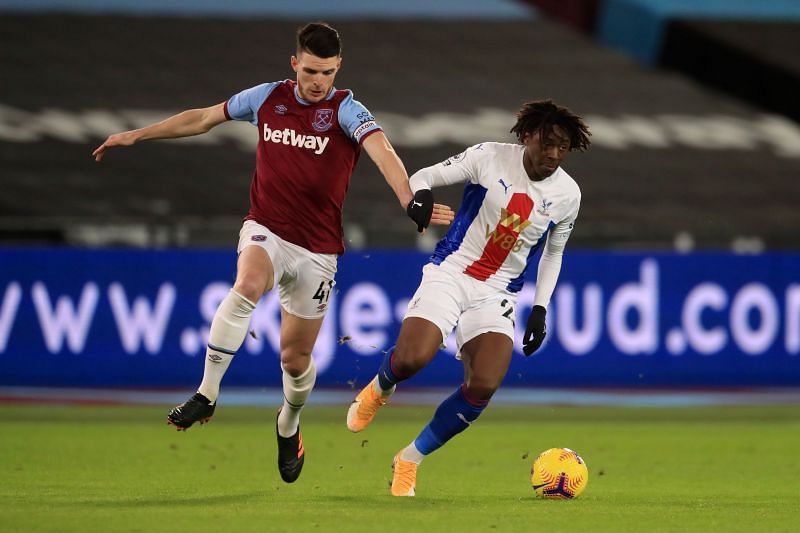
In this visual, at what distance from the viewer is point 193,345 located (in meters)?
17.7

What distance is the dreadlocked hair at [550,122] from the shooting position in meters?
9.27

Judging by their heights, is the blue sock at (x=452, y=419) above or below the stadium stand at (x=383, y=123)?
below

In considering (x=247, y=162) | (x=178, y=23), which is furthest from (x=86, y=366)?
(x=178, y=23)

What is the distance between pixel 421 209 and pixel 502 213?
93 cm

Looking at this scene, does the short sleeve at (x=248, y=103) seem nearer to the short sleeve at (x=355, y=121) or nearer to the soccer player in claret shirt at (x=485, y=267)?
the short sleeve at (x=355, y=121)

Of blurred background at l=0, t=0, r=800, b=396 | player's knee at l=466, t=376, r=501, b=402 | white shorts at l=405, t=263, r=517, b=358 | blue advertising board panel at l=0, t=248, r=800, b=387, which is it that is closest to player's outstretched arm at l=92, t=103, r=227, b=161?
white shorts at l=405, t=263, r=517, b=358

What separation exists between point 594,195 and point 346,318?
6.54 m

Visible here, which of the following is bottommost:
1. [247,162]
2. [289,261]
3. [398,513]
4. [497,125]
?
[398,513]

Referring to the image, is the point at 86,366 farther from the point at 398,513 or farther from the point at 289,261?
the point at 398,513

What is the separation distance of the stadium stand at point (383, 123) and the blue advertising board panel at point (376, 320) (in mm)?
481

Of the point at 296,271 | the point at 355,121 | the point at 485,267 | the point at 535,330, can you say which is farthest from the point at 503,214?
the point at 296,271

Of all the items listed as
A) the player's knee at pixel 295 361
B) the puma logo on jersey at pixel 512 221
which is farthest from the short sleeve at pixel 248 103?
the puma logo on jersey at pixel 512 221

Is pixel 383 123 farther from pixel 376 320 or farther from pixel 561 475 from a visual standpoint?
pixel 561 475

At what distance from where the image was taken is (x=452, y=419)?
934 cm
